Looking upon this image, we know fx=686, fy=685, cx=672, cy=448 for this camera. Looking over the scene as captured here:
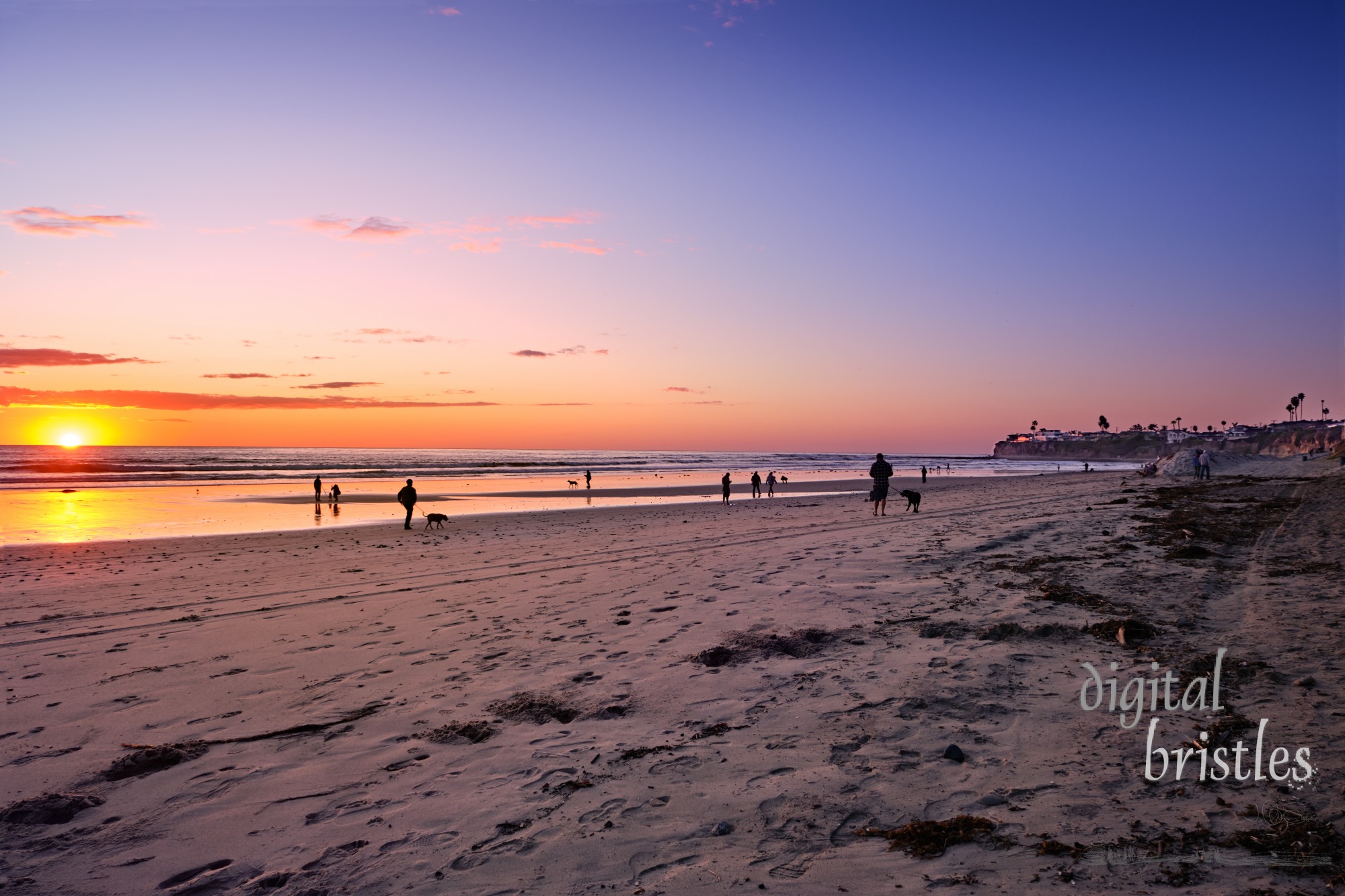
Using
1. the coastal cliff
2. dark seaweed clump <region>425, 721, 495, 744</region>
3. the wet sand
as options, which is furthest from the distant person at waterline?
the coastal cliff

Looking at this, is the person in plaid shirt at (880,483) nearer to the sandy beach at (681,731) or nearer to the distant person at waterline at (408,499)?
the sandy beach at (681,731)

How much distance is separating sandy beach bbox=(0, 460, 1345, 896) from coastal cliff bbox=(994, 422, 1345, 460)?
85.2m

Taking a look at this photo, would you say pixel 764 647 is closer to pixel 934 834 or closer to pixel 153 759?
pixel 934 834

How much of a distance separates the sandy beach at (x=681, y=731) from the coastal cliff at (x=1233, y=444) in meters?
85.2

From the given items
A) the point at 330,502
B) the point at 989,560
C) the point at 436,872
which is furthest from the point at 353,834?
the point at 330,502

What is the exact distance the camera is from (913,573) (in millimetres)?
11211

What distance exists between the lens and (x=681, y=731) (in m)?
5.50

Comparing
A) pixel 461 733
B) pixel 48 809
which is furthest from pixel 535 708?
pixel 48 809

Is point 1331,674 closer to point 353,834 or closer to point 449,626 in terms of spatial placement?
point 353,834

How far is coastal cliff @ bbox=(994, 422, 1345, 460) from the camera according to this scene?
116 metres

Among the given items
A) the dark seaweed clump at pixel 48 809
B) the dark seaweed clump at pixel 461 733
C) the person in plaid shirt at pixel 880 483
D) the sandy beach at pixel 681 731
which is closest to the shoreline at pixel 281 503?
the person in plaid shirt at pixel 880 483

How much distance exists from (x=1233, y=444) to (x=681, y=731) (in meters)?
188

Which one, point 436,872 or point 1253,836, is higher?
point 1253,836

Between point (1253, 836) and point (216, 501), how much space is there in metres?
44.5
